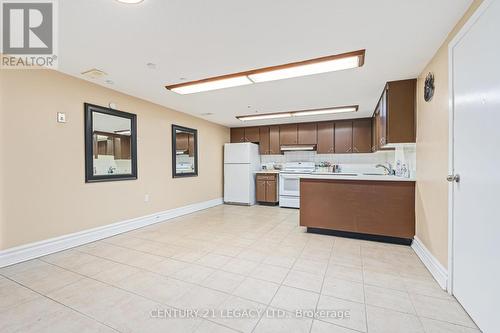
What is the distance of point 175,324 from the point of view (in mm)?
1547

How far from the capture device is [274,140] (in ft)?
20.8

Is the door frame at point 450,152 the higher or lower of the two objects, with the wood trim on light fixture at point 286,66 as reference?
lower

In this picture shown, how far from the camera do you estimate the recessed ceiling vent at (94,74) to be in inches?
110

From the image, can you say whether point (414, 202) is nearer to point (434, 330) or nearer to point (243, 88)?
point (434, 330)

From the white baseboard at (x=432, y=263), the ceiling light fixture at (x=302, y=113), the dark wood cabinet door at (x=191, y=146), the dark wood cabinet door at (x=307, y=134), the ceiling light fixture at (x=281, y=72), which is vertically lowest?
the white baseboard at (x=432, y=263)

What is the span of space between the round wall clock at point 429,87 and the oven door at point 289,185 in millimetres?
3409

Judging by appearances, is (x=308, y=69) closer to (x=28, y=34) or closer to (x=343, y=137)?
(x=28, y=34)

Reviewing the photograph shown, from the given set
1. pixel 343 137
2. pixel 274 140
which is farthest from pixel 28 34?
pixel 343 137

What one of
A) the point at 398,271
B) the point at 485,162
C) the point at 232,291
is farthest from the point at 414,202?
the point at 232,291

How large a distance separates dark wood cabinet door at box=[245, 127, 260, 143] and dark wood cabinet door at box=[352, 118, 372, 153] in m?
2.55

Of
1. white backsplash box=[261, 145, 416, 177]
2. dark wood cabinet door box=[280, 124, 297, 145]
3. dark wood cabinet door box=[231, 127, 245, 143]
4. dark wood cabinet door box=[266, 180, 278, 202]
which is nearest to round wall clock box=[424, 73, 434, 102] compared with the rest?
white backsplash box=[261, 145, 416, 177]

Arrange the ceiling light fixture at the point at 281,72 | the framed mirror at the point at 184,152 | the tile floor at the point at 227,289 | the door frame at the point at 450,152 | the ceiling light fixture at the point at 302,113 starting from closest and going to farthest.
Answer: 1. the tile floor at the point at 227,289
2. the door frame at the point at 450,152
3. the ceiling light fixture at the point at 281,72
4. the ceiling light fixture at the point at 302,113
5. the framed mirror at the point at 184,152

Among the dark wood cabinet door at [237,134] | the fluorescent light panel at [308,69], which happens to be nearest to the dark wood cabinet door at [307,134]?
the dark wood cabinet door at [237,134]

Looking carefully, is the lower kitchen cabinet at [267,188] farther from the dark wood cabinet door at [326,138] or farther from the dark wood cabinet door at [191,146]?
the dark wood cabinet door at [191,146]
